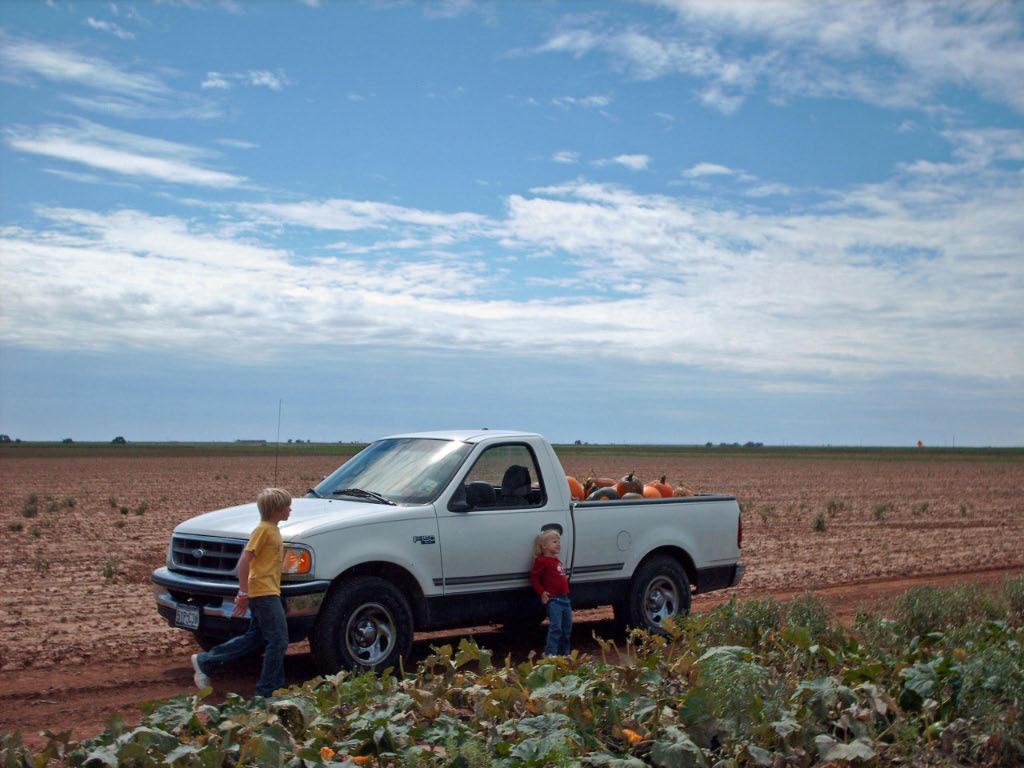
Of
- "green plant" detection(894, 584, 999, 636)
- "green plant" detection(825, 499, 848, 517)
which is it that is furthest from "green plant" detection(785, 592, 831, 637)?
"green plant" detection(825, 499, 848, 517)

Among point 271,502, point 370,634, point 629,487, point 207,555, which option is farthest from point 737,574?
point 271,502

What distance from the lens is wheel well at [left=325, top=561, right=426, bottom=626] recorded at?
846cm

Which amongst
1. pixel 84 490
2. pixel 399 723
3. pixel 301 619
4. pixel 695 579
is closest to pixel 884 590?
pixel 695 579

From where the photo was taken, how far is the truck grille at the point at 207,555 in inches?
323

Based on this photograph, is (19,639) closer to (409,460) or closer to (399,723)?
(409,460)

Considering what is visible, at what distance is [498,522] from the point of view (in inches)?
362

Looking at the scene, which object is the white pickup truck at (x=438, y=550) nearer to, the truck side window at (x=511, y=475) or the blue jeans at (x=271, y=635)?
the truck side window at (x=511, y=475)

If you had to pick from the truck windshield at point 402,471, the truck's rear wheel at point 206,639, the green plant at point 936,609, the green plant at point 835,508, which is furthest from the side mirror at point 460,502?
the green plant at point 835,508

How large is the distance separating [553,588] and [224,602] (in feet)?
8.76

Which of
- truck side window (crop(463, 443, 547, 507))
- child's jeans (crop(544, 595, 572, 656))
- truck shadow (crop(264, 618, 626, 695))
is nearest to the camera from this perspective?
truck shadow (crop(264, 618, 626, 695))

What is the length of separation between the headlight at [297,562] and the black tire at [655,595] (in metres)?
3.46

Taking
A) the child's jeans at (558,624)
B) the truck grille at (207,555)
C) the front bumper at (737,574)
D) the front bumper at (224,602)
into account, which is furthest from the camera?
the front bumper at (737,574)

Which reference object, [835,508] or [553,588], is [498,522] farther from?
[835,508]

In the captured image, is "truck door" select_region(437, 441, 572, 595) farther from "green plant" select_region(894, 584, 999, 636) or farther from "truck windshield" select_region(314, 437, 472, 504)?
"green plant" select_region(894, 584, 999, 636)
